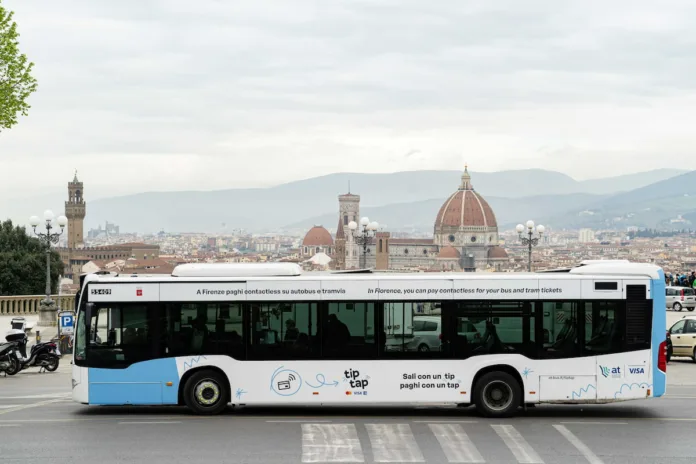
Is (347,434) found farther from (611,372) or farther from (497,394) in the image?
(611,372)

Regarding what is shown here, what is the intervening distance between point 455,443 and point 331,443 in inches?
58.9

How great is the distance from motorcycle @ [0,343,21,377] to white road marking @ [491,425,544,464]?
39.5ft

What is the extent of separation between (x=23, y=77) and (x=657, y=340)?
17714 mm

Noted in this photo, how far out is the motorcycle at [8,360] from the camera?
21906 mm

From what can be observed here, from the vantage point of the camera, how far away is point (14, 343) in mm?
22219

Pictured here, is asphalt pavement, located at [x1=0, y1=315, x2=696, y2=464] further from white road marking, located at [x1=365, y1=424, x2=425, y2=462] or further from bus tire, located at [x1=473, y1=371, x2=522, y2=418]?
bus tire, located at [x1=473, y1=371, x2=522, y2=418]

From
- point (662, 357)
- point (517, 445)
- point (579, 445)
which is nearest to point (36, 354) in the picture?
point (517, 445)

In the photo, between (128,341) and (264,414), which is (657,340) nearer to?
(264,414)

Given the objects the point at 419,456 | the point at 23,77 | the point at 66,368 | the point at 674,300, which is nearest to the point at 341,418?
the point at 419,456

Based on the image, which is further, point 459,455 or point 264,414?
point 264,414

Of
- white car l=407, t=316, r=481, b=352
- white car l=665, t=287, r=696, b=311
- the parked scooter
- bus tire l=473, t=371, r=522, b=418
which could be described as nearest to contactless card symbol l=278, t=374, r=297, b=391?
white car l=407, t=316, r=481, b=352

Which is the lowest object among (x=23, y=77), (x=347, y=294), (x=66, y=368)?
(x=66, y=368)

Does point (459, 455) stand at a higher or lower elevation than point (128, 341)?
lower

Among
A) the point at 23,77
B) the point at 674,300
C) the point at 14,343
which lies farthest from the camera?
the point at 674,300
